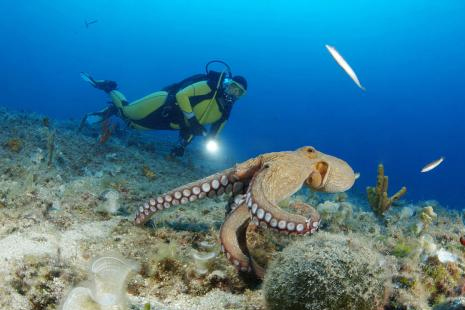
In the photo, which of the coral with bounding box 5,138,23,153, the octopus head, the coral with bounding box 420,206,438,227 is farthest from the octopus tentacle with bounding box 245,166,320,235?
the coral with bounding box 5,138,23,153

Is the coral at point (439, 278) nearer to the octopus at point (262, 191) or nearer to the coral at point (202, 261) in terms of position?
the octopus at point (262, 191)

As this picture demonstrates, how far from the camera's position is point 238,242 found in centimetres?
363

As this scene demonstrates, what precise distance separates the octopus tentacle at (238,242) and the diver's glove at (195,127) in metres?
7.42

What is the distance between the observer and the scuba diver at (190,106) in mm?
10859

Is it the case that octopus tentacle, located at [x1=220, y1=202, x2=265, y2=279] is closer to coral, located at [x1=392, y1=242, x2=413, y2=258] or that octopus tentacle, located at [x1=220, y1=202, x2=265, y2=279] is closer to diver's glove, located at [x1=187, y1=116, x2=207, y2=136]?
coral, located at [x1=392, y1=242, x2=413, y2=258]

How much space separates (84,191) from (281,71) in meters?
166

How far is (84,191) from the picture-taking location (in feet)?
19.2

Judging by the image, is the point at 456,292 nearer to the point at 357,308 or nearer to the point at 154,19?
the point at 357,308

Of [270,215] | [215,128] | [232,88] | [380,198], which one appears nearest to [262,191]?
[270,215]

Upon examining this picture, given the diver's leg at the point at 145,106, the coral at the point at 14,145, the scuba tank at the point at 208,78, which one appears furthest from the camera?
the diver's leg at the point at 145,106

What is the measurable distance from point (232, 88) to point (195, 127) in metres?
1.61

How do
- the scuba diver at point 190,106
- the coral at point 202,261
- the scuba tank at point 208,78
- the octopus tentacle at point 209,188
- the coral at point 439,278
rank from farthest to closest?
the scuba tank at point 208,78
the scuba diver at point 190,106
the octopus tentacle at point 209,188
the coral at point 202,261
the coral at point 439,278

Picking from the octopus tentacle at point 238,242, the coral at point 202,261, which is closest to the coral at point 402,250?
the octopus tentacle at point 238,242

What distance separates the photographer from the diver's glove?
1087cm
